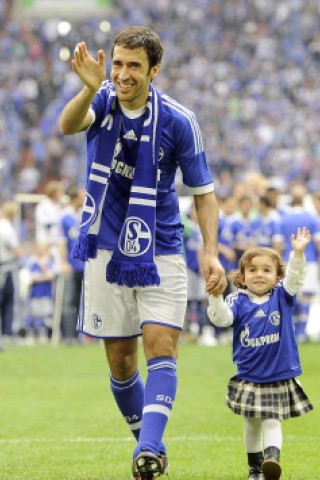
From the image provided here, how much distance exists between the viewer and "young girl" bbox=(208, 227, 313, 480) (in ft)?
23.3

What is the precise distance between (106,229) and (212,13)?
41.5 metres

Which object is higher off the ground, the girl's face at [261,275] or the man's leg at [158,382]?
the girl's face at [261,275]

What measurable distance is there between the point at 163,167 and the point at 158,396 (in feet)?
3.96

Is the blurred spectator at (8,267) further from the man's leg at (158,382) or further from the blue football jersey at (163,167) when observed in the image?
the man's leg at (158,382)

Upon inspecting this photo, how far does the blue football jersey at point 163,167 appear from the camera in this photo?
269 inches

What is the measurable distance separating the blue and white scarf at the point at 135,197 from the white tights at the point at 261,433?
3.28ft

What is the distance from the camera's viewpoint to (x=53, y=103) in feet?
134

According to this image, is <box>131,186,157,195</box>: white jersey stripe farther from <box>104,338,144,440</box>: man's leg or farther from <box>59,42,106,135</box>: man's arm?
<box>104,338,144,440</box>: man's leg

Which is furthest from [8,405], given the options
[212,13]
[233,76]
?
[212,13]

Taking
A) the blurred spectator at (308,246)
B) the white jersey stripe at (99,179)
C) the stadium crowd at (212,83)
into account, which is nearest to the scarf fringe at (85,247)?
the white jersey stripe at (99,179)

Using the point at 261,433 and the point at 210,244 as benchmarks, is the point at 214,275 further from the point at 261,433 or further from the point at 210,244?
the point at 261,433

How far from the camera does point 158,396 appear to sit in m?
6.71

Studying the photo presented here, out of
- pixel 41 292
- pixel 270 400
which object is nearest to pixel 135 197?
pixel 270 400

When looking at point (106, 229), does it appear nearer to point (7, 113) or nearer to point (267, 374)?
point (267, 374)
